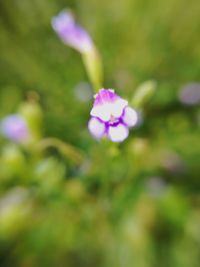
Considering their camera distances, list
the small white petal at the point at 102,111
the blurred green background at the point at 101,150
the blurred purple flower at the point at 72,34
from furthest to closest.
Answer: the blurred green background at the point at 101,150 < the blurred purple flower at the point at 72,34 < the small white petal at the point at 102,111

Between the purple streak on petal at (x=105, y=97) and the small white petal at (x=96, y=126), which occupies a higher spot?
the purple streak on petal at (x=105, y=97)

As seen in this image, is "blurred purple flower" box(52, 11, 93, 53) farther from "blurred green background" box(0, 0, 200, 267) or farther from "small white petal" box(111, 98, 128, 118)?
"small white petal" box(111, 98, 128, 118)

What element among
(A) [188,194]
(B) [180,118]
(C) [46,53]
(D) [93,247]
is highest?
(C) [46,53]

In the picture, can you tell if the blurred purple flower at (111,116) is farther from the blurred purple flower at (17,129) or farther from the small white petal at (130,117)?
the blurred purple flower at (17,129)

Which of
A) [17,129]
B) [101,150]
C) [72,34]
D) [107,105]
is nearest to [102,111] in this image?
[107,105]

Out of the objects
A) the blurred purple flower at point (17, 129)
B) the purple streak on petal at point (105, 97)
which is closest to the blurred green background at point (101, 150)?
the blurred purple flower at point (17, 129)

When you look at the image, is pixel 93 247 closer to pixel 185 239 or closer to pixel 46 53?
pixel 185 239

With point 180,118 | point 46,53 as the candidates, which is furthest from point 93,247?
point 46,53
